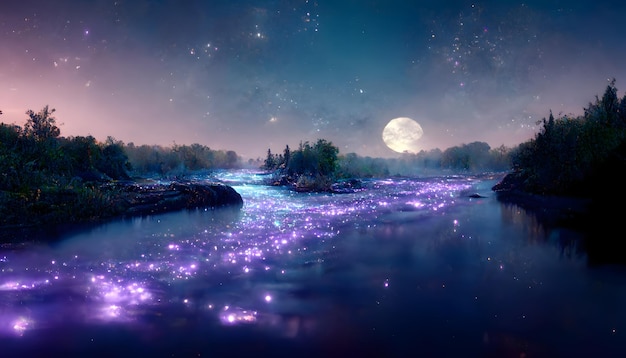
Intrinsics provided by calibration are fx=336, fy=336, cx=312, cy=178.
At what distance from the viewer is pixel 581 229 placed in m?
15.9

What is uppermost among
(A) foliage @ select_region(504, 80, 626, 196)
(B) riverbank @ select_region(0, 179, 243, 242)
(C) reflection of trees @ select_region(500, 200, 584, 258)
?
(A) foliage @ select_region(504, 80, 626, 196)

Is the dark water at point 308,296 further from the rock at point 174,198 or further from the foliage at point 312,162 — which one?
the foliage at point 312,162

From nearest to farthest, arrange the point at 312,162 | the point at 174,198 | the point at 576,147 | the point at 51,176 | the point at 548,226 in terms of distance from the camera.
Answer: the point at 548,226 < the point at 51,176 < the point at 174,198 < the point at 576,147 < the point at 312,162

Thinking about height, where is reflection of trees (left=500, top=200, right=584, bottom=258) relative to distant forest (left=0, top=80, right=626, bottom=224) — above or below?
below

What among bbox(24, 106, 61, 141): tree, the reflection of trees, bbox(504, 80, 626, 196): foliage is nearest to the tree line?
bbox(24, 106, 61, 141): tree

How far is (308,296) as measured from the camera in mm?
8133

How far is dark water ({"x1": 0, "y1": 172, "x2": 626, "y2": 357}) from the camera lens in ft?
19.2

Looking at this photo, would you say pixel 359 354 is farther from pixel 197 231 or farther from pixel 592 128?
pixel 592 128

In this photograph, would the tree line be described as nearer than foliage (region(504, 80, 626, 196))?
Yes

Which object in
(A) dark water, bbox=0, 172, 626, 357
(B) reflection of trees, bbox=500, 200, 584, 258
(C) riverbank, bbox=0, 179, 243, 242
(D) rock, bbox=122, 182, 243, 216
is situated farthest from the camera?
(D) rock, bbox=122, 182, 243, 216

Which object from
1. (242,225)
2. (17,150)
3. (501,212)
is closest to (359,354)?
(242,225)

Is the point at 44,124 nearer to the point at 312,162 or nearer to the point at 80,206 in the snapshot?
the point at 80,206

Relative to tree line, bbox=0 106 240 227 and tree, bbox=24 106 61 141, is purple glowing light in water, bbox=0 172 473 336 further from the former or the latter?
tree, bbox=24 106 61 141

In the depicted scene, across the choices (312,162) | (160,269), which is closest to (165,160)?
(312,162)
